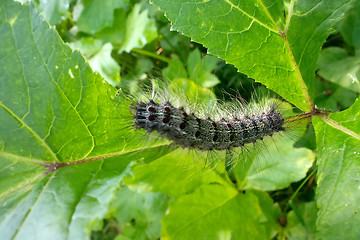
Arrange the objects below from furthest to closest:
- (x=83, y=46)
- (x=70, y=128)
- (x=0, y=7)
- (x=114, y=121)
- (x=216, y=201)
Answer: (x=83, y=46), (x=216, y=201), (x=114, y=121), (x=70, y=128), (x=0, y=7)

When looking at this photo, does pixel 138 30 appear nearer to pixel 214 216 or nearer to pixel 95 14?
pixel 95 14

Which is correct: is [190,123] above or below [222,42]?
below

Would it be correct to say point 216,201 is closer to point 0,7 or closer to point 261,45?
point 261,45

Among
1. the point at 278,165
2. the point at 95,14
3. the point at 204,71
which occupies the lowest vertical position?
the point at 278,165

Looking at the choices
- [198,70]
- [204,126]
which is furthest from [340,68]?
[204,126]

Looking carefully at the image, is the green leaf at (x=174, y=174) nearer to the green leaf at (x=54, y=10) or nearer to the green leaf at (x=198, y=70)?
the green leaf at (x=198, y=70)

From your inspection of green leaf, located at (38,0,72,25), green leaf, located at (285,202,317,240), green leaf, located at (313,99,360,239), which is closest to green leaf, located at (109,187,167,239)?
green leaf, located at (285,202,317,240)

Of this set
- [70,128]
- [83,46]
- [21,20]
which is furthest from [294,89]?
[83,46]

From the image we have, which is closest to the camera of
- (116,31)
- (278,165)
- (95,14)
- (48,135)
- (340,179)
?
(340,179)
